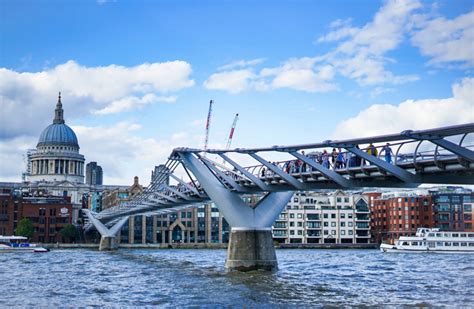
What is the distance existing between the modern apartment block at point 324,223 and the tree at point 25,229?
43.8 meters

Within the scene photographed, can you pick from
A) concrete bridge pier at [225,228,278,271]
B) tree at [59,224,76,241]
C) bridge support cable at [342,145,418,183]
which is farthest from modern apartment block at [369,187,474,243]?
bridge support cable at [342,145,418,183]

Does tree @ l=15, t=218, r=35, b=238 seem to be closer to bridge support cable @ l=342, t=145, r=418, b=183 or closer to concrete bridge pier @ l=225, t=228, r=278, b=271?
concrete bridge pier @ l=225, t=228, r=278, b=271

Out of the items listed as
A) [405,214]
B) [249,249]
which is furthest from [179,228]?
[249,249]

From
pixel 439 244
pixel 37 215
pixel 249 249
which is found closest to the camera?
pixel 249 249

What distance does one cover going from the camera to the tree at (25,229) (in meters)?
129

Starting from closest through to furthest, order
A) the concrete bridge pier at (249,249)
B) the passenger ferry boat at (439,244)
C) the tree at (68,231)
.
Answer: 1. the concrete bridge pier at (249,249)
2. the passenger ferry boat at (439,244)
3. the tree at (68,231)

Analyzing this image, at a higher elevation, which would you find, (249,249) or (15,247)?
(249,249)

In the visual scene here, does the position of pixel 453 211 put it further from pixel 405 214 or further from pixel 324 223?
pixel 324 223

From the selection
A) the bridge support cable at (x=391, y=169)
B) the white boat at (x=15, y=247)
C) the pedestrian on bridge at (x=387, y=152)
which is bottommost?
the white boat at (x=15, y=247)

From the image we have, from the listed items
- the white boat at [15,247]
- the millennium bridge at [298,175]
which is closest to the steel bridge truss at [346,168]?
the millennium bridge at [298,175]

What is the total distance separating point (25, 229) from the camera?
129750 mm

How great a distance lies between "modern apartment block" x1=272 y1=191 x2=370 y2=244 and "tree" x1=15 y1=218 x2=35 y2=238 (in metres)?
43.8

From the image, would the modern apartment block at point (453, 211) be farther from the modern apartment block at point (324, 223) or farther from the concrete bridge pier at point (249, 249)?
the concrete bridge pier at point (249, 249)

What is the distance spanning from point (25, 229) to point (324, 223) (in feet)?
178
